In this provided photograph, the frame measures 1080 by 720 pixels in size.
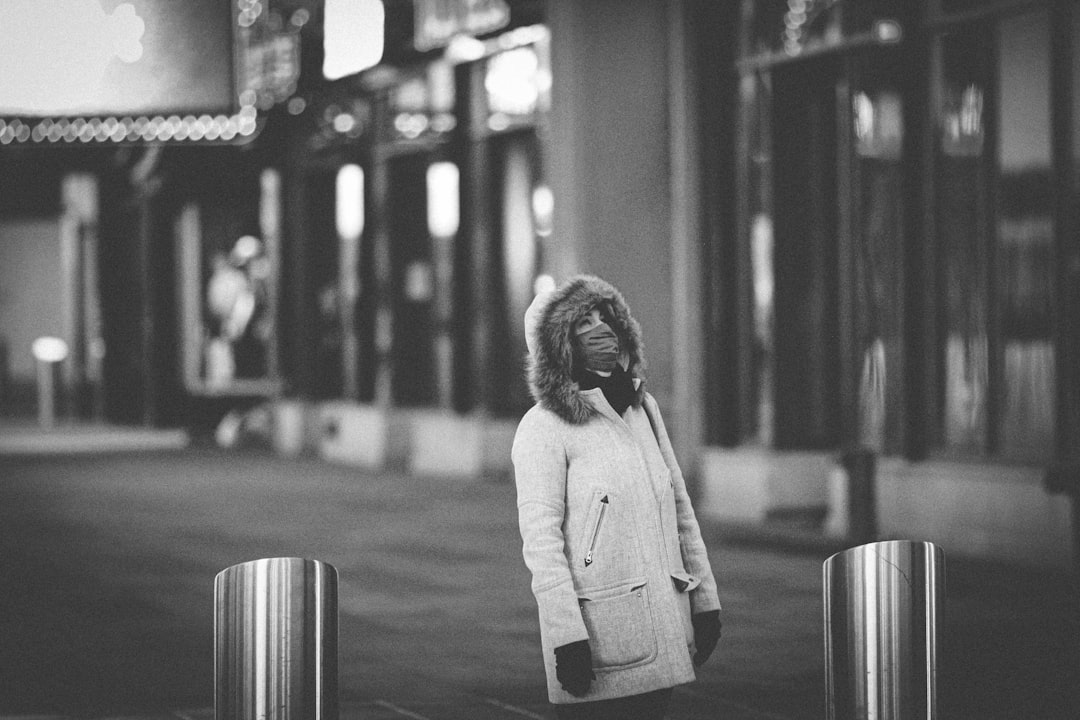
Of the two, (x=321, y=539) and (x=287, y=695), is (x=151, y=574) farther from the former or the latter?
(x=287, y=695)

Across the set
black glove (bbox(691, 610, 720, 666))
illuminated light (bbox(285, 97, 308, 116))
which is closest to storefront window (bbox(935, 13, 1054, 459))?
black glove (bbox(691, 610, 720, 666))

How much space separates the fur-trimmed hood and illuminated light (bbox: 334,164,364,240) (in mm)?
19489

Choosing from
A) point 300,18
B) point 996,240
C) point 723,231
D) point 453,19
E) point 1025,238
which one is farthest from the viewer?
point 300,18

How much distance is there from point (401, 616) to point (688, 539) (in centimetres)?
546

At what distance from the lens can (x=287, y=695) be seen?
17.6 ft

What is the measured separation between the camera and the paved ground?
8.30 metres

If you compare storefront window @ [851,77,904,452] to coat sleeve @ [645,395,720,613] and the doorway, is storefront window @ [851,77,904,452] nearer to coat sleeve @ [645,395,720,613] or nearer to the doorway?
the doorway

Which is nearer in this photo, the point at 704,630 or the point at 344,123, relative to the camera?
the point at 704,630

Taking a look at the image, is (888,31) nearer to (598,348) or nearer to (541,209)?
(541,209)

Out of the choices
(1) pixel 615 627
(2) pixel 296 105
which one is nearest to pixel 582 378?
(1) pixel 615 627

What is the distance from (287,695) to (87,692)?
3.44 meters

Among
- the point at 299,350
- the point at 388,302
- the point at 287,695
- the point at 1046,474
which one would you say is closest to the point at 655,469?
the point at 287,695

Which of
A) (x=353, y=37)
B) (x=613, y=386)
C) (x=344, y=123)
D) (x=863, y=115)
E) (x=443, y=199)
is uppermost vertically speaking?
(x=344, y=123)

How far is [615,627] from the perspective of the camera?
5316 millimetres
